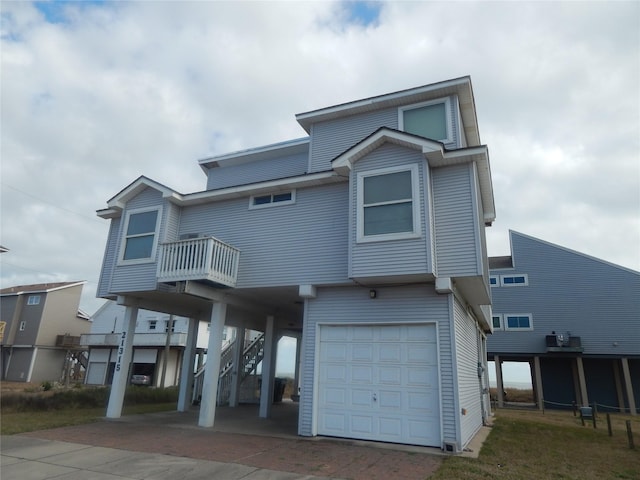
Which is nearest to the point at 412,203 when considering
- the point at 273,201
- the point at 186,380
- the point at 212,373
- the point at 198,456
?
the point at 273,201

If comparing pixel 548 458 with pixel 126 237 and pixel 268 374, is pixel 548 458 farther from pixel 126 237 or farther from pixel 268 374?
pixel 126 237

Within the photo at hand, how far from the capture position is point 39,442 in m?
8.99

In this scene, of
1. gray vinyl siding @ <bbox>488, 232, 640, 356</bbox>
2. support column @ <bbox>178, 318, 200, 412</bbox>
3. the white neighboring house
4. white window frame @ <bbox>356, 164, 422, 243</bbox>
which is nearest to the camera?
white window frame @ <bbox>356, 164, 422, 243</bbox>

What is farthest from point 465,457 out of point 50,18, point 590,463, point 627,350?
point 627,350

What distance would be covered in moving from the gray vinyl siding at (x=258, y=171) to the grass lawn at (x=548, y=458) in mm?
9874

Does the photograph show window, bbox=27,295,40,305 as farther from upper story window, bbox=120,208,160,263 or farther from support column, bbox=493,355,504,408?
support column, bbox=493,355,504,408

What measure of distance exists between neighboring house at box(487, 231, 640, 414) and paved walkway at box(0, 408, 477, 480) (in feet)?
66.2

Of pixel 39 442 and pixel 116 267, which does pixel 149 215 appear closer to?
pixel 116 267

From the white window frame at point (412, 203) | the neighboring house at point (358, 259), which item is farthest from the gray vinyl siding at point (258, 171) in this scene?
the white window frame at point (412, 203)

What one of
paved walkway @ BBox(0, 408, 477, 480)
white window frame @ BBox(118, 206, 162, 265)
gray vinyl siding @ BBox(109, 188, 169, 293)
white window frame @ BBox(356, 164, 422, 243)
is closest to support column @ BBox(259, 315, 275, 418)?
paved walkway @ BBox(0, 408, 477, 480)

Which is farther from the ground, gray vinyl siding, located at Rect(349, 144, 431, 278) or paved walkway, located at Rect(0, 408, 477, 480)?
gray vinyl siding, located at Rect(349, 144, 431, 278)

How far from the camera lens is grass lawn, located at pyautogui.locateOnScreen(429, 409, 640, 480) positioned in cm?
715

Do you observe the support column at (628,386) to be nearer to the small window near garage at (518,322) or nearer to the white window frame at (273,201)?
the small window near garage at (518,322)

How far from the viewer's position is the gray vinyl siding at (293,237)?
418 inches
